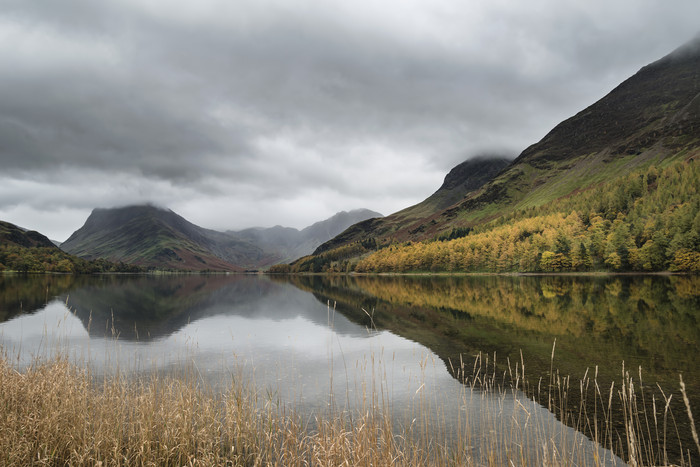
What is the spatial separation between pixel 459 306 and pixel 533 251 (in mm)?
123083

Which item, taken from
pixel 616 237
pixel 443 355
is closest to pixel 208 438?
pixel 443 355

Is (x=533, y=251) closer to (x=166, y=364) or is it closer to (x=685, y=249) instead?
(x=685, y=249)

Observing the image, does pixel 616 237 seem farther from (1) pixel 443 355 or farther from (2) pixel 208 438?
(2) pixel 208 438

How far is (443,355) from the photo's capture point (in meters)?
27.1

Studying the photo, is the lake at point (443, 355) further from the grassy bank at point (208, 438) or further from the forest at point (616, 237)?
the forest at point (616, 237)

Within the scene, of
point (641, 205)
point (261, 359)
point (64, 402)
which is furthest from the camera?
point (641, 205)

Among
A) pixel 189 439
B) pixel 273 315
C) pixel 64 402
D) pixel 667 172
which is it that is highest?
pixel 667 172

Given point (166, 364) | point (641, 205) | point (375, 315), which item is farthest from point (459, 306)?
point (641, 205)

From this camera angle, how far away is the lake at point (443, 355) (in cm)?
1468

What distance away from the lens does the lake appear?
14.7 metres

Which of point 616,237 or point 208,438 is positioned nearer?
point 208,438

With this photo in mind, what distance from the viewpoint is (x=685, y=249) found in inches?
4181

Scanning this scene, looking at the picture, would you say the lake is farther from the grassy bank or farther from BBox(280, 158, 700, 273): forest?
BBox(280, 158, 700, 273): forest

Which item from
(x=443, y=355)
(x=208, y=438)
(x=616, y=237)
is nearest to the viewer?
(x=208, y=438)
